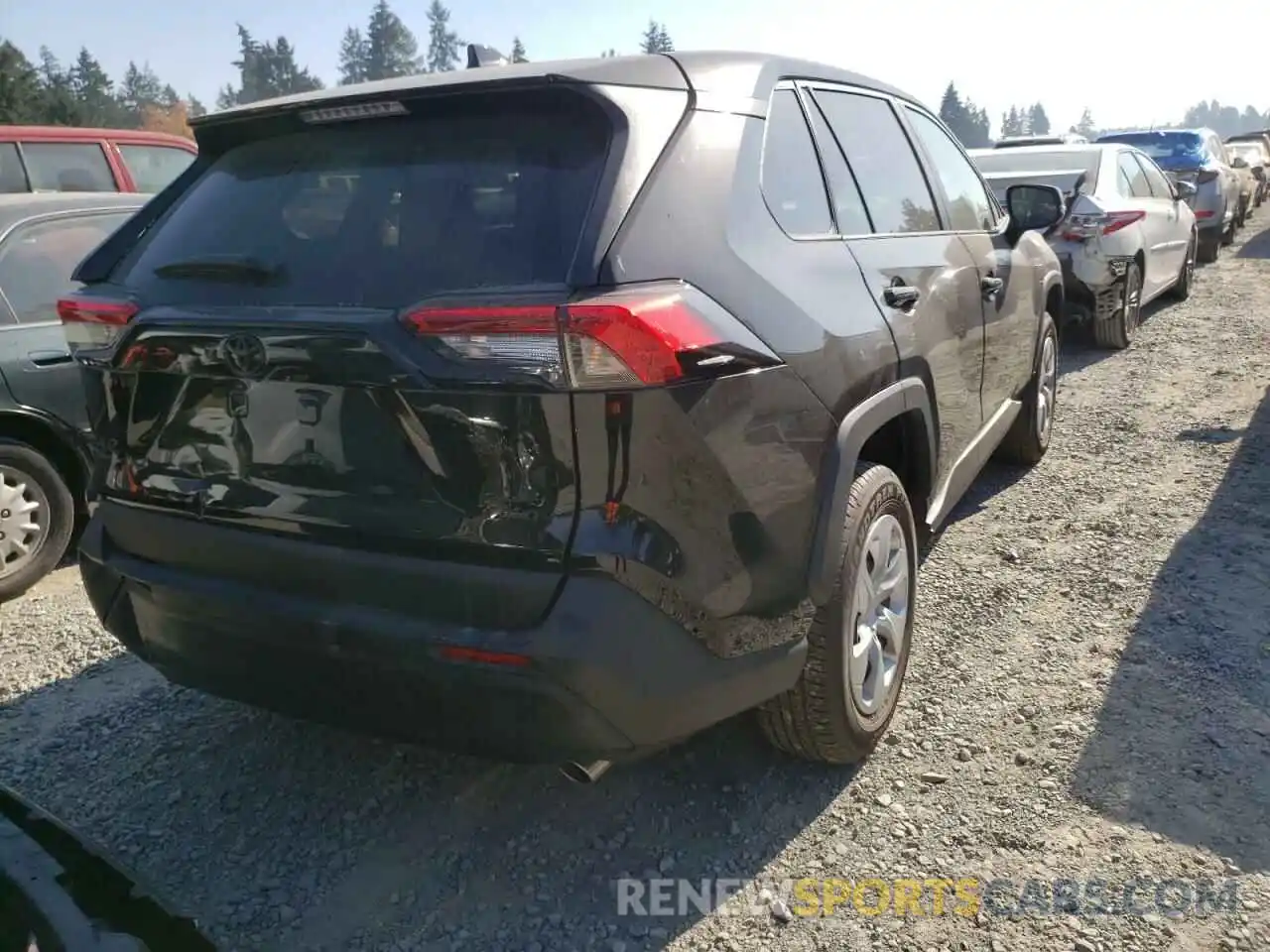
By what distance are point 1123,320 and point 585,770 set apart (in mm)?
7360

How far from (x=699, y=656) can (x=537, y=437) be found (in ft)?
1.92

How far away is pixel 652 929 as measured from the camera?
91.3 inches

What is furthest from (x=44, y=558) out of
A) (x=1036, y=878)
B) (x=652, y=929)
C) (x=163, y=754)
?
(x=1036, y=878)

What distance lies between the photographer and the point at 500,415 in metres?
1.94

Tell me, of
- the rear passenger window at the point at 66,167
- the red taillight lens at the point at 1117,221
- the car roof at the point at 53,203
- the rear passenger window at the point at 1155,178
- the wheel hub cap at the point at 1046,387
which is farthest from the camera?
the rear passenger window at the point at 1155,178

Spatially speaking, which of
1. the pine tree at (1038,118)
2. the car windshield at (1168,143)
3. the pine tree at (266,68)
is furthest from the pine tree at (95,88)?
the pine tree at (1038,118)

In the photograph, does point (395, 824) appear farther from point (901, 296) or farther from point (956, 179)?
point (956, 179)

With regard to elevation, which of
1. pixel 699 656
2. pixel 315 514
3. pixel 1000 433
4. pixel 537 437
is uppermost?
pixel 537 437

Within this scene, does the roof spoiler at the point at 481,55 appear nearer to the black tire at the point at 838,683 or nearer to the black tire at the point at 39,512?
the black tire at the point at 838,683

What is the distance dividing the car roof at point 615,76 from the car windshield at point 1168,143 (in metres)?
14.0

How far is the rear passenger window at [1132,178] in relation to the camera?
8.45m

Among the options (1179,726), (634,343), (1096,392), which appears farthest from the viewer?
(1096,392)

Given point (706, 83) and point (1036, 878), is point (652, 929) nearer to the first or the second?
point (1036, 878)

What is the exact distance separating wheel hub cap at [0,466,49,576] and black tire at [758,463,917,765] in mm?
3430
